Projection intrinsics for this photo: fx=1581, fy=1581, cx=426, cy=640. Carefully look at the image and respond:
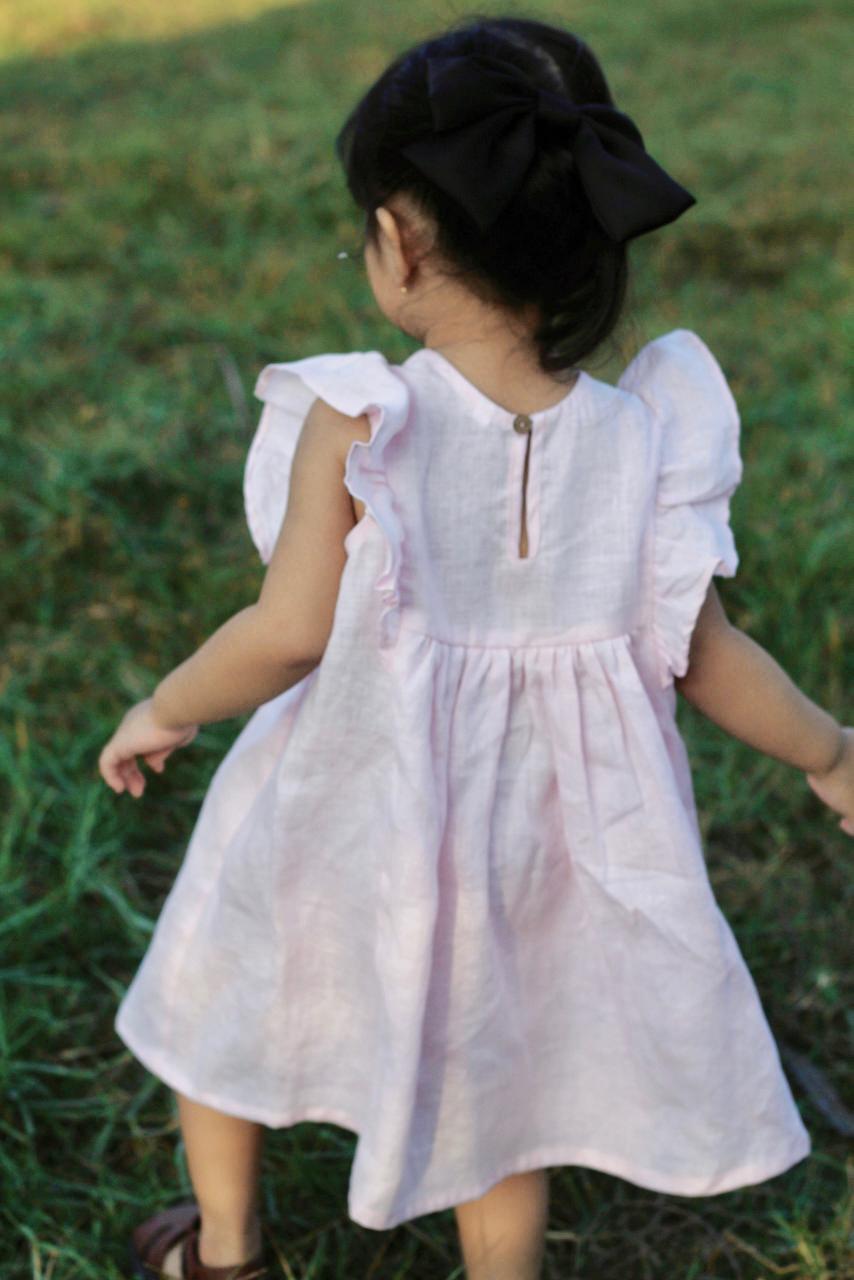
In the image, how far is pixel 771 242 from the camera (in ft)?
12.5

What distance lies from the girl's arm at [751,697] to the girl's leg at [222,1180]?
61 centimetres

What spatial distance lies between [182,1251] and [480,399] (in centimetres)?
93

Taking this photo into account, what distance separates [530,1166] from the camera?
1450 mm

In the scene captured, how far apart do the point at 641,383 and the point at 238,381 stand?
1.73 meters

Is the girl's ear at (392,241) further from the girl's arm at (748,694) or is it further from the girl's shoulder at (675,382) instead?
the girl's arm at (748,694)

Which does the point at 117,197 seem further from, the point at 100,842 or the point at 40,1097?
the point at 40,1097

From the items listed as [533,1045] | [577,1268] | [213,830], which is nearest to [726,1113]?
[533,1045]

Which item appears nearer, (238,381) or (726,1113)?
(726,1113)

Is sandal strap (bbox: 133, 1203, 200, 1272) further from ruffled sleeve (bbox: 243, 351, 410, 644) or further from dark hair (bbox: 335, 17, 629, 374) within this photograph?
dark hair (bbox: 335, 17, 629, 374)

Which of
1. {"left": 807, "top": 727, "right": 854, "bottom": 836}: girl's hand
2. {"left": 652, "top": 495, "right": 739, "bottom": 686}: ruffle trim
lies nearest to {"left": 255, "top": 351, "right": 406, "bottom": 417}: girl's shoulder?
{"left": 652, "top": 495, "right": 739, "bottom": 686}: ruffle trim

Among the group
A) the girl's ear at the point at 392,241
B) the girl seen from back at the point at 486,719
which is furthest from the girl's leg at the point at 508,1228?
the girl's ear at the point at 392,241

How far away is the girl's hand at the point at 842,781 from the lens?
1.50 m

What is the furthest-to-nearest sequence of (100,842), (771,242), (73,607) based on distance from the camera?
(771,242), (73,607), (100,842)

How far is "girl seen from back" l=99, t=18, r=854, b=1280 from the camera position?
1263mm
